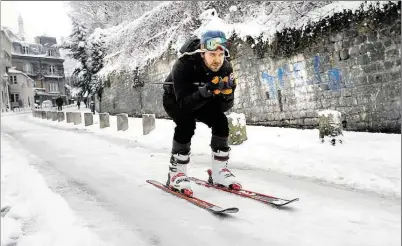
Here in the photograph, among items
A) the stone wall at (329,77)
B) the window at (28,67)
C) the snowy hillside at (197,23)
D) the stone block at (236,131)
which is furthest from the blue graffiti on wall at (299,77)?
the window at (28,67)

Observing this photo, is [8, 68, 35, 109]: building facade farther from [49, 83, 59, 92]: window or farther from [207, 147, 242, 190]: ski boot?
[207, 147, 242, 190]: ski boot

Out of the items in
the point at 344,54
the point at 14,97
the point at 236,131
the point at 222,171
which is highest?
the point at 14,97

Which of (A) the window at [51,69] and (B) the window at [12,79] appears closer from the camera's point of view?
(B) the window at [12,79]

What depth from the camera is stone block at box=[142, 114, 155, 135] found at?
10.2 m

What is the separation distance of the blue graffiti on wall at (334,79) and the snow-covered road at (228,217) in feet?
12.6

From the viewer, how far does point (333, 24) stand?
7.75 metres

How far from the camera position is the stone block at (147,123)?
33.6 feet

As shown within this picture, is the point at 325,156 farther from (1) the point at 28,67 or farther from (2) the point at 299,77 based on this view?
(1) the point at 28,67

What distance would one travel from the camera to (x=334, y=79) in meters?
7.91

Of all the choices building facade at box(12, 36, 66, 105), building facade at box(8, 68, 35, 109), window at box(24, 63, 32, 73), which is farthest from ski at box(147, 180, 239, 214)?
window at box(24, 63, 32, 73)

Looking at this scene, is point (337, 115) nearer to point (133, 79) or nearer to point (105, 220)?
point (105, 220)

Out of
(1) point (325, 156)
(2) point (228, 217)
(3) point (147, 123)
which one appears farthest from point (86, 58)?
(2) point (228, 217)

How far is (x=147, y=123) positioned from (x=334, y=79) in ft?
17.0

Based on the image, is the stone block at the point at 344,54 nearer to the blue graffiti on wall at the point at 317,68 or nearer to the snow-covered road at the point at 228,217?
the blue graffiti on wall at the point at 317,68
